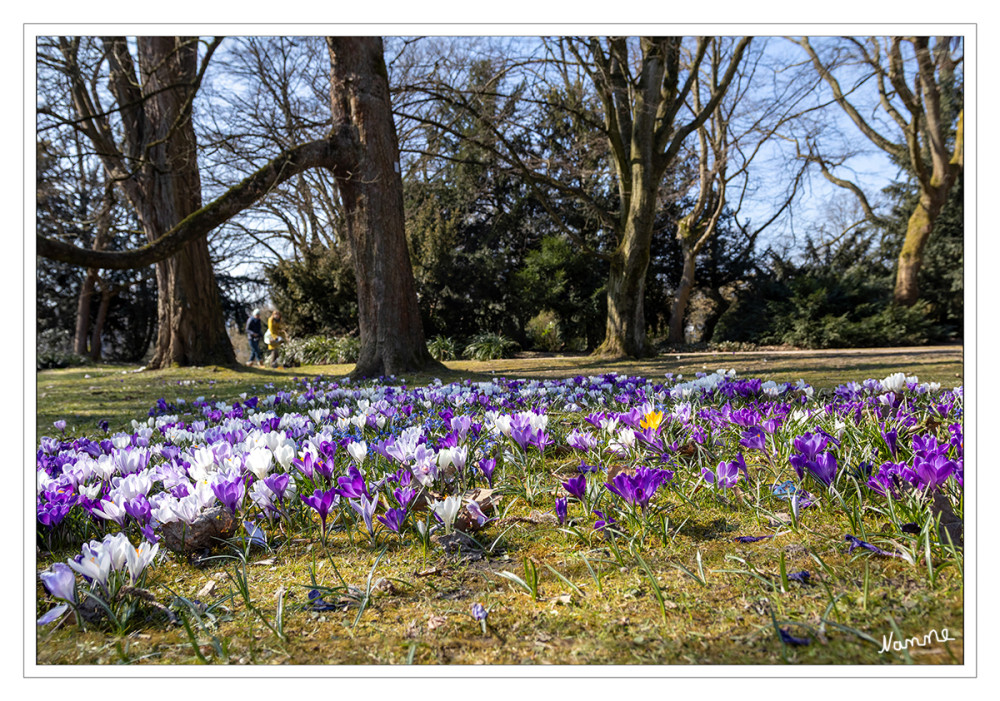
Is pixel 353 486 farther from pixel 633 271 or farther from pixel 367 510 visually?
pixel 633 271

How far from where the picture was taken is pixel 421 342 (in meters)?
8.12

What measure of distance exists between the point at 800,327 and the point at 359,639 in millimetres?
18689

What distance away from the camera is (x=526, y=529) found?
147 centimetres

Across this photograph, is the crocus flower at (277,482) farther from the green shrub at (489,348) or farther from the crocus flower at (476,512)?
the green shrub at (489,348)

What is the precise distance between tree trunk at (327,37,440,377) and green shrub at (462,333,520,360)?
8.58m

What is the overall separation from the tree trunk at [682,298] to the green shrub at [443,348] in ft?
24.8

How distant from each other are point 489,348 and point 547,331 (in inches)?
106

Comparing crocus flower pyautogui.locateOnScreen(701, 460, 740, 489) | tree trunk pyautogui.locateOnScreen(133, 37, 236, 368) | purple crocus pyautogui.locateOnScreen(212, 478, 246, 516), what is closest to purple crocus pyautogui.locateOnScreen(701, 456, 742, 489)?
crocus flower pyautogui.locateOnScreen(701, 460, 740, 489)

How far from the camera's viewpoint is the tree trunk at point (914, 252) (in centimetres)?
1234

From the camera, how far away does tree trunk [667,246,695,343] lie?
1917 cm

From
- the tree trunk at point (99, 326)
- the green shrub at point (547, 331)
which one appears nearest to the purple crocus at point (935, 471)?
the green shrub at point (547, 331)

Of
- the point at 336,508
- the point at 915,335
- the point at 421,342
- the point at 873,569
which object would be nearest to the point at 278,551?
the point at 336,508

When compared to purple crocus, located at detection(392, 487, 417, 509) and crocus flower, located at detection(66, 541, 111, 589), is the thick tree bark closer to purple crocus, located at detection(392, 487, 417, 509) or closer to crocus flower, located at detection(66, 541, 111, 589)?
purple crocus, located at detection(392, 487, 417, 509)

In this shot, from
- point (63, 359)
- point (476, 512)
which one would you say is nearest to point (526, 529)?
point (476, 512)
